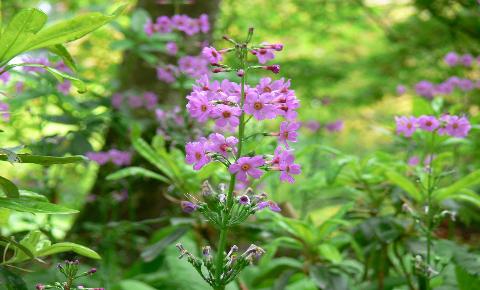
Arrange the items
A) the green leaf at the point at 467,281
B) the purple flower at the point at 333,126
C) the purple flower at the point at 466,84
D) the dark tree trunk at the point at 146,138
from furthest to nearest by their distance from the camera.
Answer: the purple flower at the point at 333,126 < the dark tree trunk at the point at 146,138 < the purple flower at the point at 466,84 < the green leaf at the point at 467,281

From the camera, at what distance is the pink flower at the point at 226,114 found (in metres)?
1.25

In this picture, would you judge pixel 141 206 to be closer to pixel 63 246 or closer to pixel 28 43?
pixel 63 246

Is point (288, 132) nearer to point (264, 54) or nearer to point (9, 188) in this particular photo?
point (264, 54)

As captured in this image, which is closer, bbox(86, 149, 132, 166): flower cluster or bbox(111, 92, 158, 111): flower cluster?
bbox(86, 149, 132, 166): flower cluster

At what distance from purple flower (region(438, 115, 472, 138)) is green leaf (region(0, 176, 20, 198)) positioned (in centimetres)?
128

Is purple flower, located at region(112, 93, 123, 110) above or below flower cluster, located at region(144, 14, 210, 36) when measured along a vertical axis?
below

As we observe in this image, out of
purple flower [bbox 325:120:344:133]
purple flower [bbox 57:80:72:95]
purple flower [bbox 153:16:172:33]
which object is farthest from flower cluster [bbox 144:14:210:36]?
purple flower [bbox 325:120:344:133]

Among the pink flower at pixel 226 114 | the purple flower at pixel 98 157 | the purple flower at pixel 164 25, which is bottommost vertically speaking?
the purple flower at pixel 98 157

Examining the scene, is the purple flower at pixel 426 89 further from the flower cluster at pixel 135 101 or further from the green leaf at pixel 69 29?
the green leaf at pixel 69 29

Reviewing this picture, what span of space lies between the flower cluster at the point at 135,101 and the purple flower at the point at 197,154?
5.15 feet

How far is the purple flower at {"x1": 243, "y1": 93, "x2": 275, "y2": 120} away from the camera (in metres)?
1.27

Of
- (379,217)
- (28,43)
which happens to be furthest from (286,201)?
(28,43)

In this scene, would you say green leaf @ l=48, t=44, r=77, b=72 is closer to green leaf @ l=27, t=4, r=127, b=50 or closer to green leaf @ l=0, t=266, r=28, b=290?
green leaf @ l=27, t=4, r=127, b=50

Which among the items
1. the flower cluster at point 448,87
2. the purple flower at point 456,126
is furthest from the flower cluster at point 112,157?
the flower cluster at point 448,87
